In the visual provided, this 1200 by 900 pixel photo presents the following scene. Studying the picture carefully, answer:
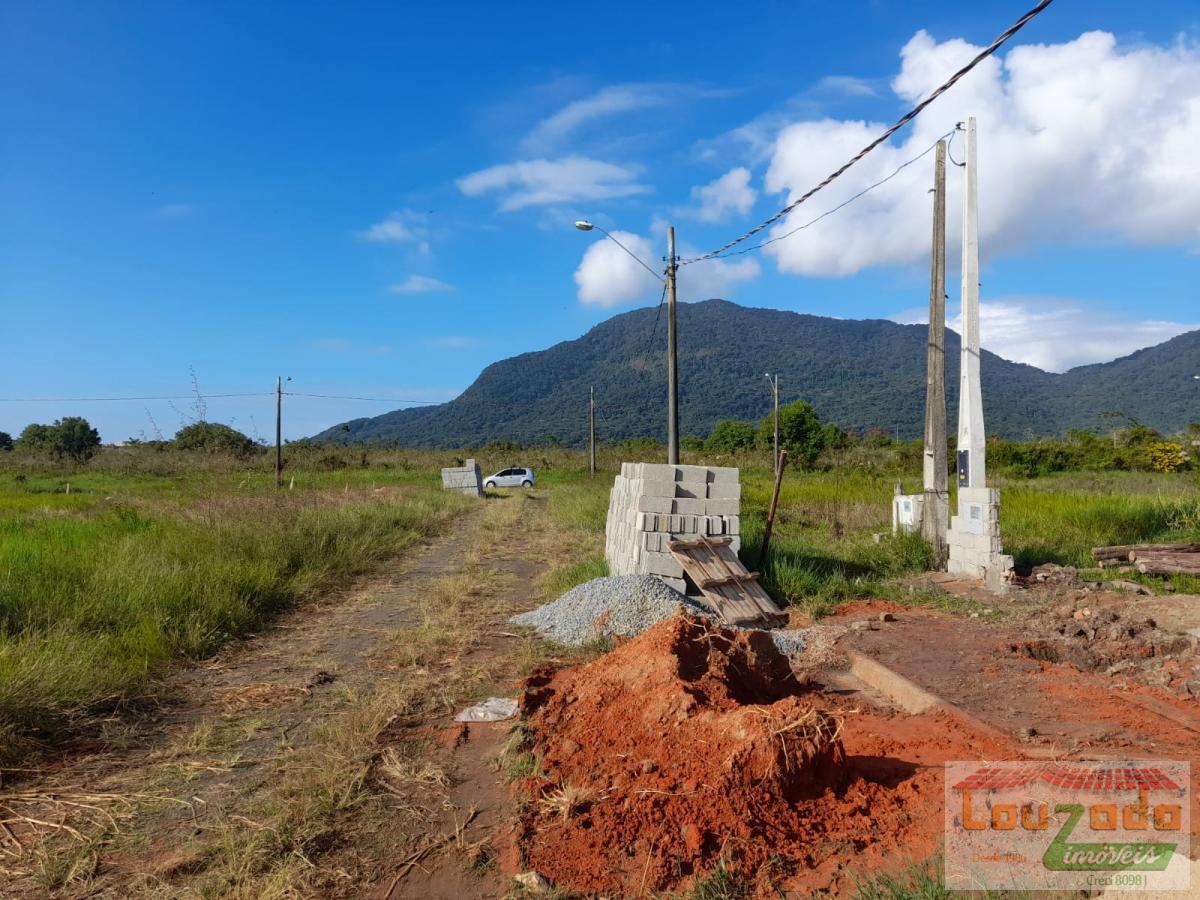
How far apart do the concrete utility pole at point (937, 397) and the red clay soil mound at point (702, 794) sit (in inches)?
297

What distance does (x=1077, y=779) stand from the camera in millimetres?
3773

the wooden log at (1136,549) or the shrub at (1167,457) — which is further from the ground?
the shrub at (1167,457)

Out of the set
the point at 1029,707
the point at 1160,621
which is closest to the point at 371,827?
the point at 1029,707

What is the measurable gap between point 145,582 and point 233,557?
223 cm

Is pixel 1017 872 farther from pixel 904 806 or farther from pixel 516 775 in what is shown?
pixel 516 775

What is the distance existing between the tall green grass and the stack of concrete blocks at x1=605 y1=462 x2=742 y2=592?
4296 mm

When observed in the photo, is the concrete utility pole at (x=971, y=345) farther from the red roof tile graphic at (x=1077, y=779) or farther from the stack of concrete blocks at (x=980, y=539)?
the red roof tile graphic at (x=1077, y=779)

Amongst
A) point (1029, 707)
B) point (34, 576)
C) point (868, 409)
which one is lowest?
point (1029, 707)

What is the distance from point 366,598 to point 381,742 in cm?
536

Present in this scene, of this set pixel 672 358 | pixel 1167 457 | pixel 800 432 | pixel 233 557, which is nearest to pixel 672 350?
pixel 672 358

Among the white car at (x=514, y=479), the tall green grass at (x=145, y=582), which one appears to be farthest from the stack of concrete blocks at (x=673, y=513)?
the white car at (x=514, y=479)

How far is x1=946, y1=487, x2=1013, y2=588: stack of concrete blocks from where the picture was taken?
396 inches

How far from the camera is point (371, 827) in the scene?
12.5ft

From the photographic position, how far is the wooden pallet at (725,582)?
835cm
